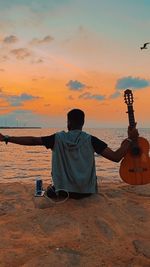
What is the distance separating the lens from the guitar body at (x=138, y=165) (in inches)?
301

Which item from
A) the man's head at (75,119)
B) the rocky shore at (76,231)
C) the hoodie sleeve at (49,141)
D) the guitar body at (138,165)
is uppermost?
the man's head at (75,119)

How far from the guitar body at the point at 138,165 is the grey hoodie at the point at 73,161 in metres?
1.20

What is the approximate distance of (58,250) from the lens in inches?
186

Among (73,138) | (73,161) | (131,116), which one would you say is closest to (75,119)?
(73,138)

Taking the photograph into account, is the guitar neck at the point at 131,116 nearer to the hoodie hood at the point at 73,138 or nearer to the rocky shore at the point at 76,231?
the hoodie hood at the point at 73,138

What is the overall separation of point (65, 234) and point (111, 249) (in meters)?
0.81

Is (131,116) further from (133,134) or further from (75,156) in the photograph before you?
(75,156)

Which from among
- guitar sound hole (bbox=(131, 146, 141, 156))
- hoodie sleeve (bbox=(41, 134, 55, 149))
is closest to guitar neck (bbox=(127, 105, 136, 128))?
guitar sound hole (bbox=(131, 146, 141, 156))

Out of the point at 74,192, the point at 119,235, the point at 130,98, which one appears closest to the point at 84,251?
the point at 119,235

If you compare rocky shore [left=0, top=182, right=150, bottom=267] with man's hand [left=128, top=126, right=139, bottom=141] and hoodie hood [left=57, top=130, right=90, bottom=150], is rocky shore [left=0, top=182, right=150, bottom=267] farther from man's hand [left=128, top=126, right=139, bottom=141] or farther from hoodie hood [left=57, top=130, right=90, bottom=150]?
man's hand [left=128, top=126, right=139, bottom=141]

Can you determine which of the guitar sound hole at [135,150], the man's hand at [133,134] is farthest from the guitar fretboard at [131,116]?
the guitar sound hole at [135,150]

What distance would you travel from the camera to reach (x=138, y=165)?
25.1 feet

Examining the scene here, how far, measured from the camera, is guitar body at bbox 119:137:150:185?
25.1 ft

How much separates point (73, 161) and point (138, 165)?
1.68 m
